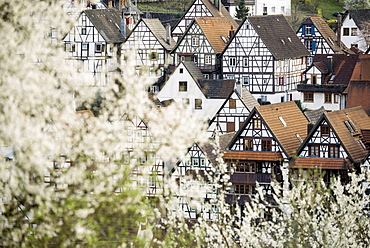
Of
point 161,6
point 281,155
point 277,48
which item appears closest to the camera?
point 281,155

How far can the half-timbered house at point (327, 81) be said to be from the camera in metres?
49.2

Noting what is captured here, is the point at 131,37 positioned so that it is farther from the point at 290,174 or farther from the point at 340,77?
the point at 290,174

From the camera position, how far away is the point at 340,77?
168 ft

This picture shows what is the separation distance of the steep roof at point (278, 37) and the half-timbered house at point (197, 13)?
162 inches

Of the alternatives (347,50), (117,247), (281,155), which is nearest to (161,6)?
(347,50)

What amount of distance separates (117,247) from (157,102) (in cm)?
3399

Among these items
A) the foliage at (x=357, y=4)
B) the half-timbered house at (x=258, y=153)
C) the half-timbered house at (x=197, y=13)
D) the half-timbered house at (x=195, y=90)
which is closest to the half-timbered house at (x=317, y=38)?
the half-timbered house at (x=197, y=13)

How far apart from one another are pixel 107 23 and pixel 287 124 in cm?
2364

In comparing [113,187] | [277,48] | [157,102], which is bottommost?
[113,187]

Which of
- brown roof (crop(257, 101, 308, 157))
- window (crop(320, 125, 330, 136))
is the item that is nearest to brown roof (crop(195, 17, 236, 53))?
brown roof (crop(257, 101, 308, 157))

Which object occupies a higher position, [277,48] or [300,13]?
[300,13]

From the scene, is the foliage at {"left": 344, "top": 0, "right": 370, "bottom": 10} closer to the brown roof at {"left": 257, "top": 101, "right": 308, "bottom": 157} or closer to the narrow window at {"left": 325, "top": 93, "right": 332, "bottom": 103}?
the narrow window at {"left": 325, "top": 93, "right": 332, "bottom": 103}

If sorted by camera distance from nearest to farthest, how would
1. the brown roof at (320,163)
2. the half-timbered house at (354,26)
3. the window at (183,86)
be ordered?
the brown roof at (320,163)
the window at (183,86)
the half-timbered house at (354,26)

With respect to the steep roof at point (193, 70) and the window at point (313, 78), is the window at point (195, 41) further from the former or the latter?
the window at point (313, 78)
